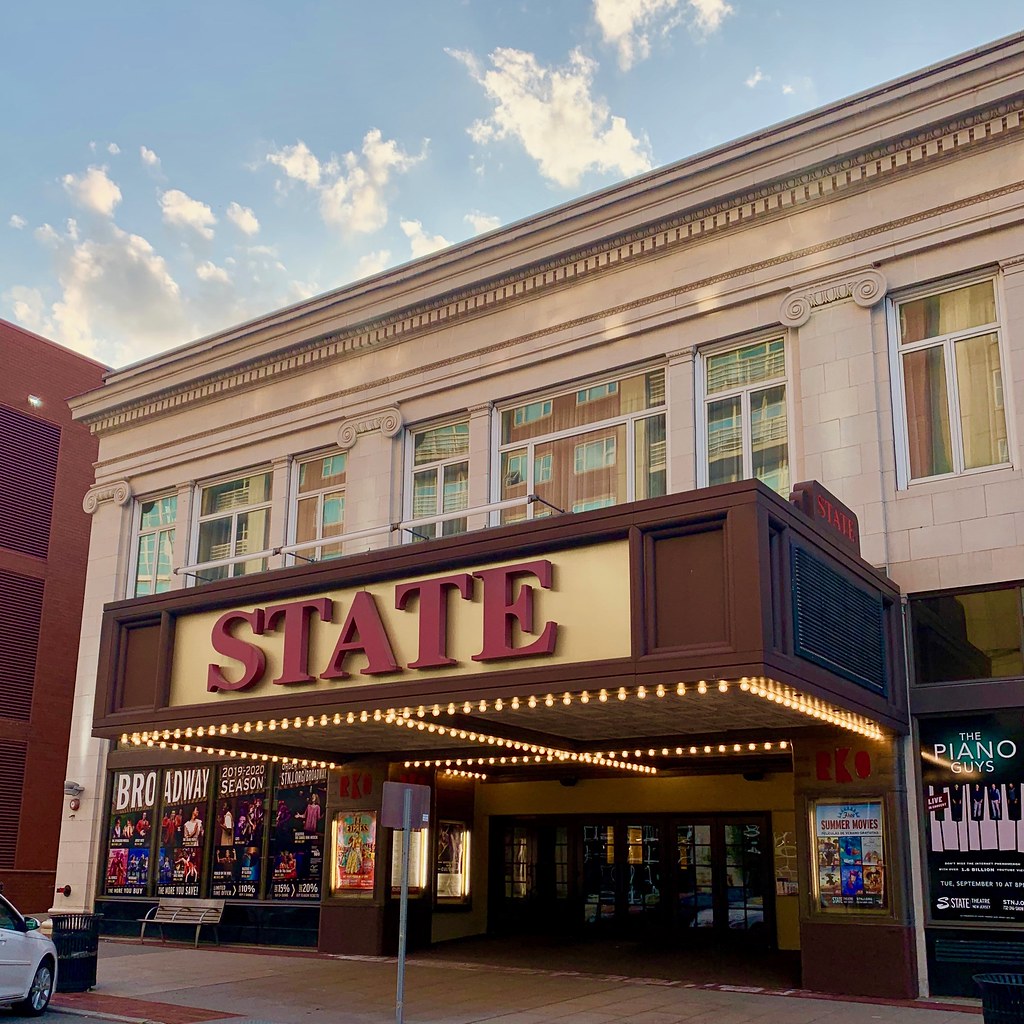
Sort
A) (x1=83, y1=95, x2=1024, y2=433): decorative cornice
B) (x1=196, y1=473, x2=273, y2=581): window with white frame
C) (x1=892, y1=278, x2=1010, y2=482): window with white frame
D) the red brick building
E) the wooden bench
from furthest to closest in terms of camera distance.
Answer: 1. the red brick building
2. (x1=196, y1=473, x2=273, y2=581): window with white frame
3. the wooden bench
4. (x1=83, y1=95, x2=1024, y2=433): decorative cornice
5. (x1=892, y1=278, x2=1010, y2=482): window with white frame

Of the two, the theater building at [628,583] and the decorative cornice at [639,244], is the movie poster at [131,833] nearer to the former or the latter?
the theater building at [628,583]

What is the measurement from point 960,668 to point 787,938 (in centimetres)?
763

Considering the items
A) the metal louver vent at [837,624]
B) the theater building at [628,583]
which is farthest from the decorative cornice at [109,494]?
the metal louver vent at [837,624]

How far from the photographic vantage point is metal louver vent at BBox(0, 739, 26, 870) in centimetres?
2997

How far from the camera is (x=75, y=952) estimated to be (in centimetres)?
1620

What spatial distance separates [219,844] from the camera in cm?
2334

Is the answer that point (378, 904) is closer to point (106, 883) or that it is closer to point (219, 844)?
point (219, 844)

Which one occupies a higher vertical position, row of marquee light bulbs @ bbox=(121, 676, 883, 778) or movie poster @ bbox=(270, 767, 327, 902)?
row of marquee light bulbs @ bbox=(121, 676, 883, 778)

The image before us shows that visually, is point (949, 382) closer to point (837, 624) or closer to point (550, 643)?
point (837, 624)

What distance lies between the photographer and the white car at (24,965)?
542 inches

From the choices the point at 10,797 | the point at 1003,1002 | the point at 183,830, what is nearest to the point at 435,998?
the point at 1003,1002

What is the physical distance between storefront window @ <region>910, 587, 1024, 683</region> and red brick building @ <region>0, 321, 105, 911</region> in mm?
23647

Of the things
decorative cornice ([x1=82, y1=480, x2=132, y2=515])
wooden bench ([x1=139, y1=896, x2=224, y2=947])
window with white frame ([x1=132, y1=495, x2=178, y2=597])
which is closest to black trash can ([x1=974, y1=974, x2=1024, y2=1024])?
wooden bench ([x1=139, y1=896, x2=224, y2=947])

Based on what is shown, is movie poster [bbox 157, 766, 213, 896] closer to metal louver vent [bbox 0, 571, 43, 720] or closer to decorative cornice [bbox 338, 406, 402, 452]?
decorative cornice [bbox 338, 406, 402, 452]
